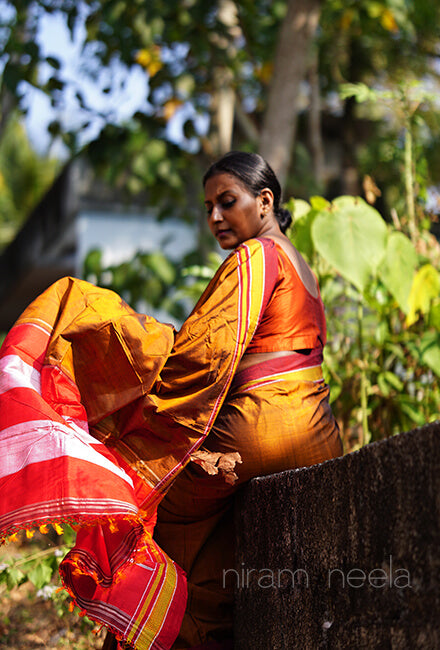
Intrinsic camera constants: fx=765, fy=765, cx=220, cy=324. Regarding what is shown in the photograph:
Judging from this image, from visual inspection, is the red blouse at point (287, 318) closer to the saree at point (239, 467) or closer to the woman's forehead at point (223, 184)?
the saree at point (239, 467)

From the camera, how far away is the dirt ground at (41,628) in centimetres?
280

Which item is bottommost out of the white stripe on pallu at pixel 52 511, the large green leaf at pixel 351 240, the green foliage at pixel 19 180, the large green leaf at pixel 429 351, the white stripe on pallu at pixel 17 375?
the green foliage at pixel 19 180

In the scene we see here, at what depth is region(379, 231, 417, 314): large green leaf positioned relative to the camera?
264cm

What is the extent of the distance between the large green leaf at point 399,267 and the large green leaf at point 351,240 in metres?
0.04

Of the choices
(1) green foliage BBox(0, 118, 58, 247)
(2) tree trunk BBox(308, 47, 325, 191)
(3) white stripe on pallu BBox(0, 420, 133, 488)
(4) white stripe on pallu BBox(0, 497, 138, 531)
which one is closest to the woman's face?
(3) white stripe on pallu BBox(0, 420, 133, 488)

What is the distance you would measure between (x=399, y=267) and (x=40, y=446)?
4.81 ft

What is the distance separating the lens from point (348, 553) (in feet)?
4.73

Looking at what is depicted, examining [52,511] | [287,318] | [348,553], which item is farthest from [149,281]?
[348,553]

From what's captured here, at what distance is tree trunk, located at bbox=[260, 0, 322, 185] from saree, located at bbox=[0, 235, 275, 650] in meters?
2.29

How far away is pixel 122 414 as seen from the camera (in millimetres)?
1989

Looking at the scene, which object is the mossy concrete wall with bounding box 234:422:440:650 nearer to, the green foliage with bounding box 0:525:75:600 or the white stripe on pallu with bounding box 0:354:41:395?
the white stripe on pallu with bounding box 0:354:41:395

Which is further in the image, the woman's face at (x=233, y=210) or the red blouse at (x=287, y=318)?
the woman's face at (x=233, y=210)

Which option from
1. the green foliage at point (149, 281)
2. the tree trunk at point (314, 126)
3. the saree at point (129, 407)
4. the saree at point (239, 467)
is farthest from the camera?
the tree trunk at point (314, 126)

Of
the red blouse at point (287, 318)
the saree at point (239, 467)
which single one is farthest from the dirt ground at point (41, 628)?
the red blouse at point (287, 318)
